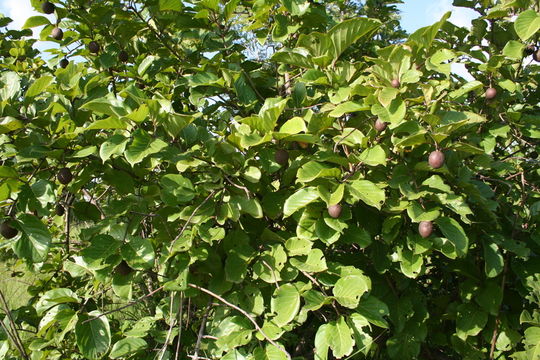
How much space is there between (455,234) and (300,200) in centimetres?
55

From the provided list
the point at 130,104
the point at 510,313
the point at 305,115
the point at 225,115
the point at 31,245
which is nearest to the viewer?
the point at 31,245

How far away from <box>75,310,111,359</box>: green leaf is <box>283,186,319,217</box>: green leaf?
2.38 feet

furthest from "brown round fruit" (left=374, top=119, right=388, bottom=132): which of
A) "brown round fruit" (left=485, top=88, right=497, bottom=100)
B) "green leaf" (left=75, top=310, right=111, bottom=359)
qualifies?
"green leaf" (left=75, top=310, right=111, bottom=359)

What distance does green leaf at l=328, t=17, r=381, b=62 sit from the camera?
1.59 m

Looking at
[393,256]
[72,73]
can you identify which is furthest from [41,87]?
[393,256]

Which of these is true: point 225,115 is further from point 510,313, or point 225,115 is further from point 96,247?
point 510,313

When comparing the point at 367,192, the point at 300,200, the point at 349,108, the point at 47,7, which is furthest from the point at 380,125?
the point at 47,7

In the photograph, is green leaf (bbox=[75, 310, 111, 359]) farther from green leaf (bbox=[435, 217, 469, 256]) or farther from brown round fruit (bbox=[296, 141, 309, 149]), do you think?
green leaf (bbox=[435, 217, 469, 256])

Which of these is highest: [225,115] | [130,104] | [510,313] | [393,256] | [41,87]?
[41,87]

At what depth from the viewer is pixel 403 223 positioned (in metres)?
1.76

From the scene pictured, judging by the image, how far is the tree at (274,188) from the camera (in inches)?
56.9

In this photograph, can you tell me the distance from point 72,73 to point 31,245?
65 cm

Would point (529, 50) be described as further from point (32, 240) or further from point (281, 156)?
point (32, 240)

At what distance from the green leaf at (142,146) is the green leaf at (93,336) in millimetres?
579
